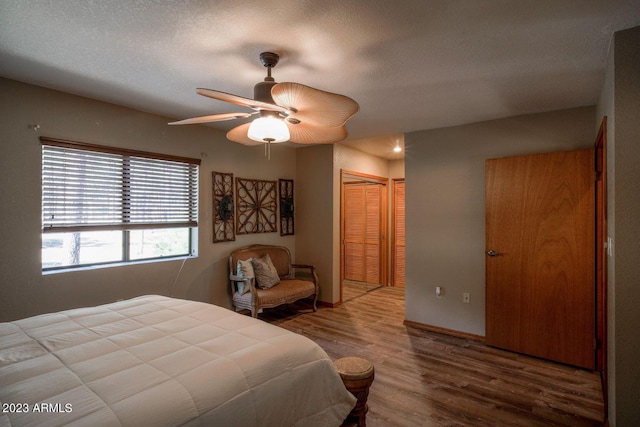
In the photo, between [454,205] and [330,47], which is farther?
[454,205]

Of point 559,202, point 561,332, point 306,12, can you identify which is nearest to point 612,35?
point 559,202

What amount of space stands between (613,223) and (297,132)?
80.6 inches

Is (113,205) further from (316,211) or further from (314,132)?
(316,211)

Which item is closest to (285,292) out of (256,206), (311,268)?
(311,268)

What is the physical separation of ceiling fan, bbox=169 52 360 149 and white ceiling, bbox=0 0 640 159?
351 mm

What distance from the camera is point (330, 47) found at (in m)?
2.06

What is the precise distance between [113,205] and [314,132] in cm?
229

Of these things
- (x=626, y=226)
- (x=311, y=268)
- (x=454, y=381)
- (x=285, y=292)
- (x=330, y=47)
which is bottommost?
(x=454, y=381)

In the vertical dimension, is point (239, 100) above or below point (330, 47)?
below

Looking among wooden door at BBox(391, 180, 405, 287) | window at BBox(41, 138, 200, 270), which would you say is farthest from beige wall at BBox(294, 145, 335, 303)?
wooden door at BBox(391, 180, 405, 287)

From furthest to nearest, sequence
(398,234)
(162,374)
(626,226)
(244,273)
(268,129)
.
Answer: (398,234)
(244,273)
(268,129)
(626,226)
(162,374)

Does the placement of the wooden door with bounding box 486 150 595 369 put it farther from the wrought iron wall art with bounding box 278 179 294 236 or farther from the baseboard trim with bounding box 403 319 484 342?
the wrought iron wall art with bounding box 278 179 294 236

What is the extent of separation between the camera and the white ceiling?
1.69 meters

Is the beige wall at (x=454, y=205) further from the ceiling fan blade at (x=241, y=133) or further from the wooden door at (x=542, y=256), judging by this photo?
the ceiling fan blade at (x=241, y=133)
